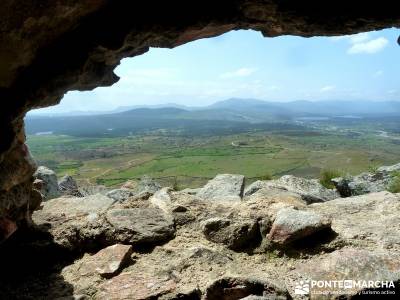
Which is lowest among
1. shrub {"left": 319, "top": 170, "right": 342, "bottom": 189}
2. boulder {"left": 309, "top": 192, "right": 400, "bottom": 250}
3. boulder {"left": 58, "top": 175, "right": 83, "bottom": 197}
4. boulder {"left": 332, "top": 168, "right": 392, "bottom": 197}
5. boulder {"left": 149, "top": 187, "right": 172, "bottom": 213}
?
boulder {"left": 58, "top": 175, "right": 83, "bottom": 197}

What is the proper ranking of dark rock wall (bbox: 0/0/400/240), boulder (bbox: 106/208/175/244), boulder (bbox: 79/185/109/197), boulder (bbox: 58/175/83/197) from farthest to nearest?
boulder (bbox: 79/185/109/197) < boulder (bbox: 58/175/83/197) < boulder (bbox: 106/208/175/244) < dark rock wall (bbox: 0/0/400/240)

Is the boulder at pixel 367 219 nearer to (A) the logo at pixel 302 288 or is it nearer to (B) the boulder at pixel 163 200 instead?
(A) the logo at pixel 302 288

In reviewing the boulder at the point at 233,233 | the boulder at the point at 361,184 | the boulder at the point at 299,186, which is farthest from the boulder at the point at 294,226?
the boulder at the point at 361,184

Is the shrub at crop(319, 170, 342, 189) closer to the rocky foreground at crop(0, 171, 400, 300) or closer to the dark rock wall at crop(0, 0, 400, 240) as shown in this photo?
the rocky foreground at crop(0, 171, 400, 300)

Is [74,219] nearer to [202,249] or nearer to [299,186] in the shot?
[202,249]

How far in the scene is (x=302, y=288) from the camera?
7633 millimetres

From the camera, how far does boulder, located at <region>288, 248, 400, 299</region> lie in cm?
716

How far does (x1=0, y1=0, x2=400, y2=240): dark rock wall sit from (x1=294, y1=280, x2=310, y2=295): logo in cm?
517

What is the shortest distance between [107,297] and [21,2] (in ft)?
17.8

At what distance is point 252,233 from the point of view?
9.49m

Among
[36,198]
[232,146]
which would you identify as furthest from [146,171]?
[36,198]

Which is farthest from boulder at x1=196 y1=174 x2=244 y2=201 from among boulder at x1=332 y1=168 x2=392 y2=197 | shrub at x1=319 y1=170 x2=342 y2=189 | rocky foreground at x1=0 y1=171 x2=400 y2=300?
shrub at x1=319 y1=170 x2=342 y2=189

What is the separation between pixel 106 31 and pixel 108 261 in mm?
4927

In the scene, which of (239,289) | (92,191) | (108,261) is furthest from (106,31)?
(92,191)
